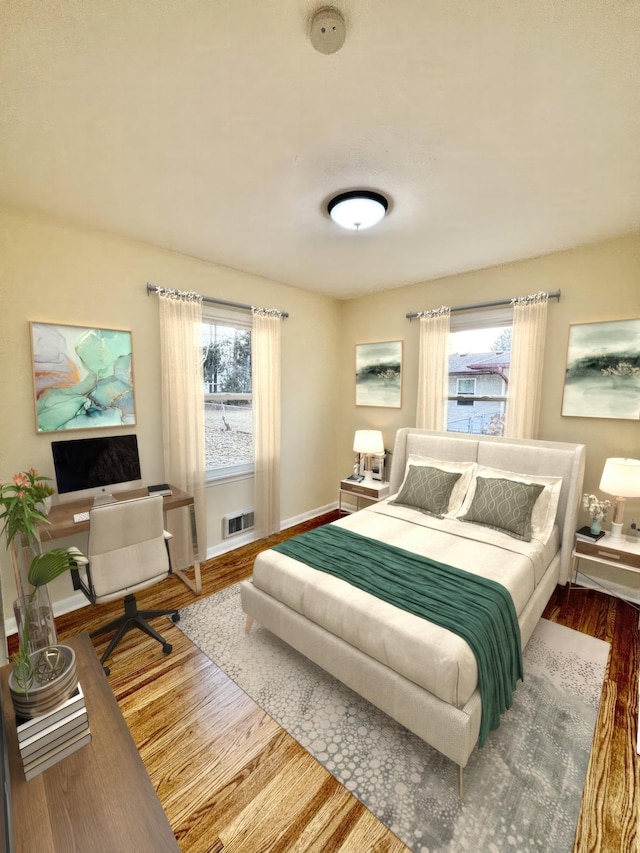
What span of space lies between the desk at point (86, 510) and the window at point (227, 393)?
666 mm

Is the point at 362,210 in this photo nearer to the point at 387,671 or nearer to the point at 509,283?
the point at 509,283

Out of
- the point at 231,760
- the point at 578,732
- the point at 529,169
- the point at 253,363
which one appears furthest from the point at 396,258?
the point at 231,760

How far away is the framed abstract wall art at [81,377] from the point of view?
2.48 m

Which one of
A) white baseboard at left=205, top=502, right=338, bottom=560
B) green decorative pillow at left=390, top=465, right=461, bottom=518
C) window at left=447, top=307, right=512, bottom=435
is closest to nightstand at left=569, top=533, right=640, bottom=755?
green decorative pillow at left=390, top=465, right=461, bottom=518

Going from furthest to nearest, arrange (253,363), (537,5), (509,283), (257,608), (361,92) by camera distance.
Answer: (253,363), (509,283), (257,608), (361,92), (537,5)

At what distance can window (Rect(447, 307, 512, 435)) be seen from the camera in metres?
3.42

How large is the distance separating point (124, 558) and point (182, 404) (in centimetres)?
139

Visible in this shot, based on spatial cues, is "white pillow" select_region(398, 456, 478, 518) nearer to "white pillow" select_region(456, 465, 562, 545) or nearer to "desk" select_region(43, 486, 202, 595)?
"white pillow" select_region(456, 465, 562, 545)

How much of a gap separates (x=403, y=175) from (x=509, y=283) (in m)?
1.87

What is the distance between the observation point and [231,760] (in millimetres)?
1639

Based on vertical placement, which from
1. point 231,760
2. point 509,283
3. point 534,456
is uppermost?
point 509,283

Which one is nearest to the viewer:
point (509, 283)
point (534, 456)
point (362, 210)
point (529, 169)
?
point (529, 169)

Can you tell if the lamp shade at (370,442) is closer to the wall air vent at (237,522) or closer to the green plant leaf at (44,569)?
the wall air vent at (237,522)

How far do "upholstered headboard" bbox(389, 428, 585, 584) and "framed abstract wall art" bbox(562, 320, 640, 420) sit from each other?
37 centimetres
